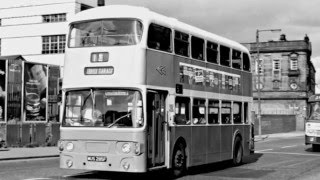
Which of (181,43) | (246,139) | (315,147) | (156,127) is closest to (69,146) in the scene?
(156,127)

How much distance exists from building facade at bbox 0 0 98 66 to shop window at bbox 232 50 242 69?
128ft

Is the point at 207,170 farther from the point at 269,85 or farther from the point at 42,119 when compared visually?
the point at 269,85

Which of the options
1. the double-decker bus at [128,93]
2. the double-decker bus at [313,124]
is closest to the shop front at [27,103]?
the double-decker bus at [313,124]

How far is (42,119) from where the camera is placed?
30.0 metres

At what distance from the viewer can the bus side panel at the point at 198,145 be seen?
1488cm

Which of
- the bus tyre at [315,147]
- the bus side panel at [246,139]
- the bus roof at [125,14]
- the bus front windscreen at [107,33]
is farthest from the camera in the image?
the bus tyre at [315,147]

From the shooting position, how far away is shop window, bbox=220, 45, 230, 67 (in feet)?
55.8

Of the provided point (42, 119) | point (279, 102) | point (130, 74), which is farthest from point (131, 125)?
point (279, 102)

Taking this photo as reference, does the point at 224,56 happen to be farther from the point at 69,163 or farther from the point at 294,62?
the point at 294,62

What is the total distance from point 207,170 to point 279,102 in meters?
81.0

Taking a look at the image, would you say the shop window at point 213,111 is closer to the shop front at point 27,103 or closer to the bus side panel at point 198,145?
the bus side panel at point 198,145

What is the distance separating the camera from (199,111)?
15.4 meters

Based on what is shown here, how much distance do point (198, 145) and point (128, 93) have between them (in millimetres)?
3791

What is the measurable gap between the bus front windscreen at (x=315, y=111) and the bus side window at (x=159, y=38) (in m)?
14.9
